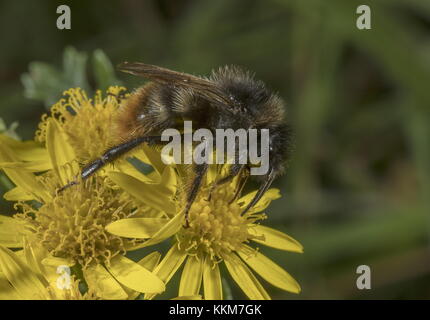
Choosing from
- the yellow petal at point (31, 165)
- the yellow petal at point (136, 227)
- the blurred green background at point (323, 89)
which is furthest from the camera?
the blurred green background at point (323, 89)

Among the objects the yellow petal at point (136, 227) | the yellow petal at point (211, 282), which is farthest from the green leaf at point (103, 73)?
the yellow petal at point (211, 282)

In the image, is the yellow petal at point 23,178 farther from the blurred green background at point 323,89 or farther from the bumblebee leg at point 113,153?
the blurred green background at point 323,89

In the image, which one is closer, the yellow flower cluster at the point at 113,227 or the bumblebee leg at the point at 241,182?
the yellow flower cluster at the point at 113,227

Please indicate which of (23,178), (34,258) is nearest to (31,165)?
(23,178)

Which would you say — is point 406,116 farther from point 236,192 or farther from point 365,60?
point 236,192

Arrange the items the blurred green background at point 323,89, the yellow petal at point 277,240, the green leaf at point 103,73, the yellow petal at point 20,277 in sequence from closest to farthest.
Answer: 1. the yellow petal at point 20,277
2. the yellow petal at point 277,240
3. the green leaf at point 103,73
4. the blurred green background at point 323,89

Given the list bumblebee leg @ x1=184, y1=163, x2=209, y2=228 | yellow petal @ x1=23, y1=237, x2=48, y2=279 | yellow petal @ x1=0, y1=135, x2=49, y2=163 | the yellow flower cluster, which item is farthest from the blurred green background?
yellow petal @ x1=23, y1=237, x2=48, y2=279

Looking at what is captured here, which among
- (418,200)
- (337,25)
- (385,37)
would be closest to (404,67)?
(385,37)
